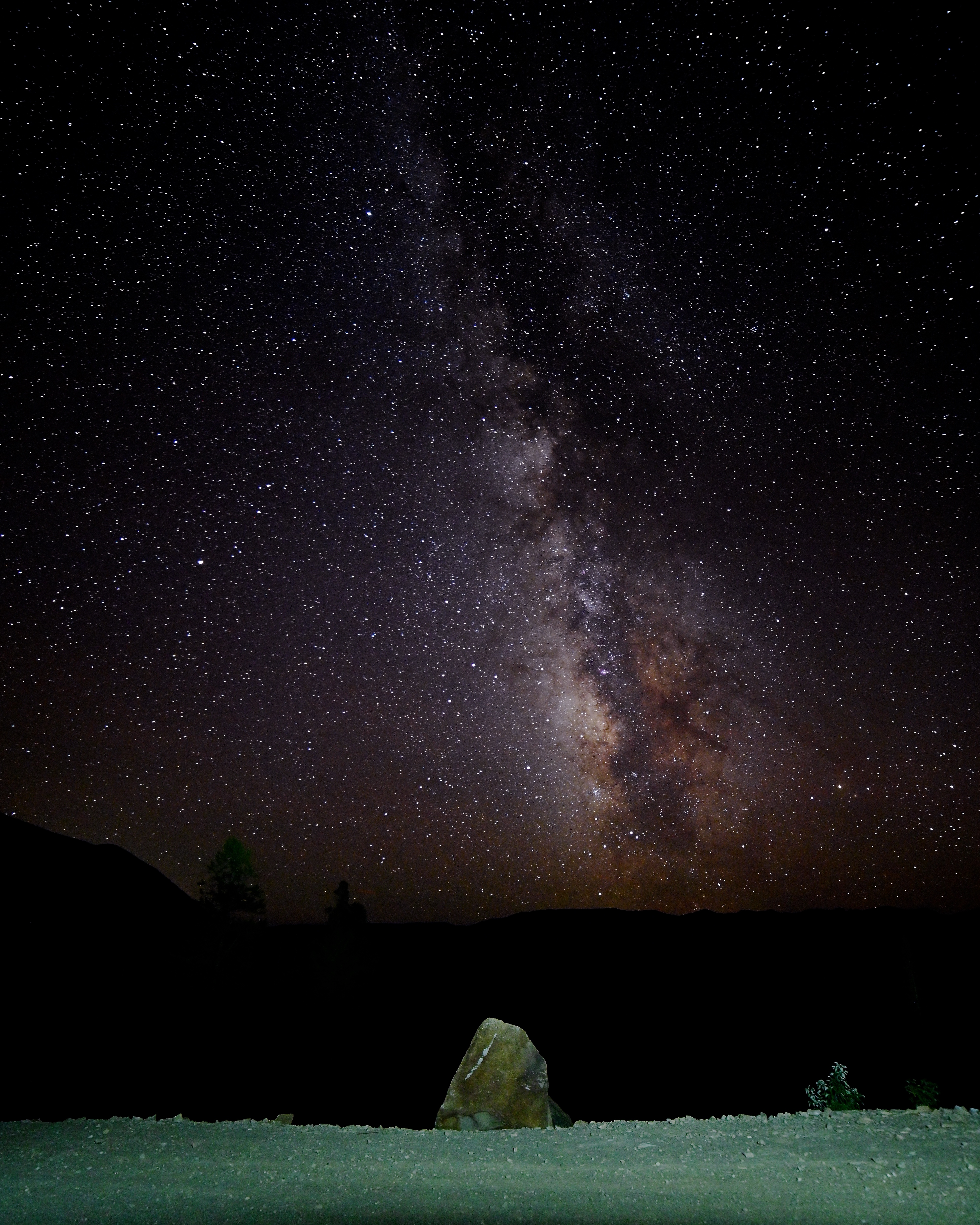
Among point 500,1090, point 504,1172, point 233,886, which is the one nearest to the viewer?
point 504,1172

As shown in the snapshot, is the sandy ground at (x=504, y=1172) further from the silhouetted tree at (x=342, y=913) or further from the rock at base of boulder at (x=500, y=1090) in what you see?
the silhouetted tree at (x=342, y=913)

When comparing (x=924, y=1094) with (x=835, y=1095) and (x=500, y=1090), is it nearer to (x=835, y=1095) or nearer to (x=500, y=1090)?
(x=835, y=1095)

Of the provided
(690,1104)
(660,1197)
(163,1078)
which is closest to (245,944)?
(163,1078)

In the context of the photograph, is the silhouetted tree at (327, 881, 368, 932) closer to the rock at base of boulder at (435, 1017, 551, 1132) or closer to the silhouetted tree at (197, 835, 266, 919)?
the silhouetted tree at (197, 835, 266, 919)

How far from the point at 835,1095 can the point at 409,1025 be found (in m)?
27.0

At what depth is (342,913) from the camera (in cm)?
3016

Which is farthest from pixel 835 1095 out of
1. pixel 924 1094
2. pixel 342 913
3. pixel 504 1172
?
pixel 342 913

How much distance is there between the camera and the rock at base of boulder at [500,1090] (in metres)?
10.5

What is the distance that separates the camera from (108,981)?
2880 cm

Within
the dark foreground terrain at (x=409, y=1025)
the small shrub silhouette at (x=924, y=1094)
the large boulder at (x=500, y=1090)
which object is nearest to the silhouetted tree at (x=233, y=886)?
the dark foreground terrain at (x=409, y=1025)

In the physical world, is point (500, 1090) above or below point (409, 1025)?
above

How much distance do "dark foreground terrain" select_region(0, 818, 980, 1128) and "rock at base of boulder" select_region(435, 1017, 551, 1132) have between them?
5.33m

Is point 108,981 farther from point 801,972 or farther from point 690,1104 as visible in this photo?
point 801,972

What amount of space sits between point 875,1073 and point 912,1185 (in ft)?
52.6
